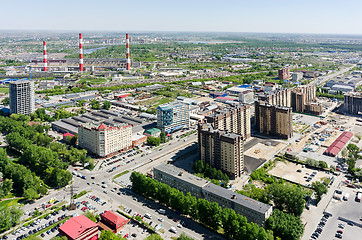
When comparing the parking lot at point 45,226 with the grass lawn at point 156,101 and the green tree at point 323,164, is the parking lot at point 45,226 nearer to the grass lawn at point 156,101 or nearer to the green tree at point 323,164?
the green tree at point 323,164

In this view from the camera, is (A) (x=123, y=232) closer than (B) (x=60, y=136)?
Yes

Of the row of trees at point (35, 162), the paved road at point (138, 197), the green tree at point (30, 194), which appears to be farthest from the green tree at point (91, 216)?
the row of trees at point (35, 162)

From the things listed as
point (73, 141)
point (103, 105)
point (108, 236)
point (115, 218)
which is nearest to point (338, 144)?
point (115, 218)

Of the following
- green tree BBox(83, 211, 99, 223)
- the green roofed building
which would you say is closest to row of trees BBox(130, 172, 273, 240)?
green tree BBox(83, 211, 99, 223)

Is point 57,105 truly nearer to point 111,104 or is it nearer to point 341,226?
point 111,104

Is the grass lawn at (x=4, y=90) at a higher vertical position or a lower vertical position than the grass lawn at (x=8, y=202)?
higher

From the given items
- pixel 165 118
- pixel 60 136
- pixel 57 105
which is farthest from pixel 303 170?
pixel 57 105

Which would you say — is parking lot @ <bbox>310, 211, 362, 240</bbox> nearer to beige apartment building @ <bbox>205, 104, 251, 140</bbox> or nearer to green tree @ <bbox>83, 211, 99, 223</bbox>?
beige apartment building @ <bbox>205, 104, 251, 140</bbox>
